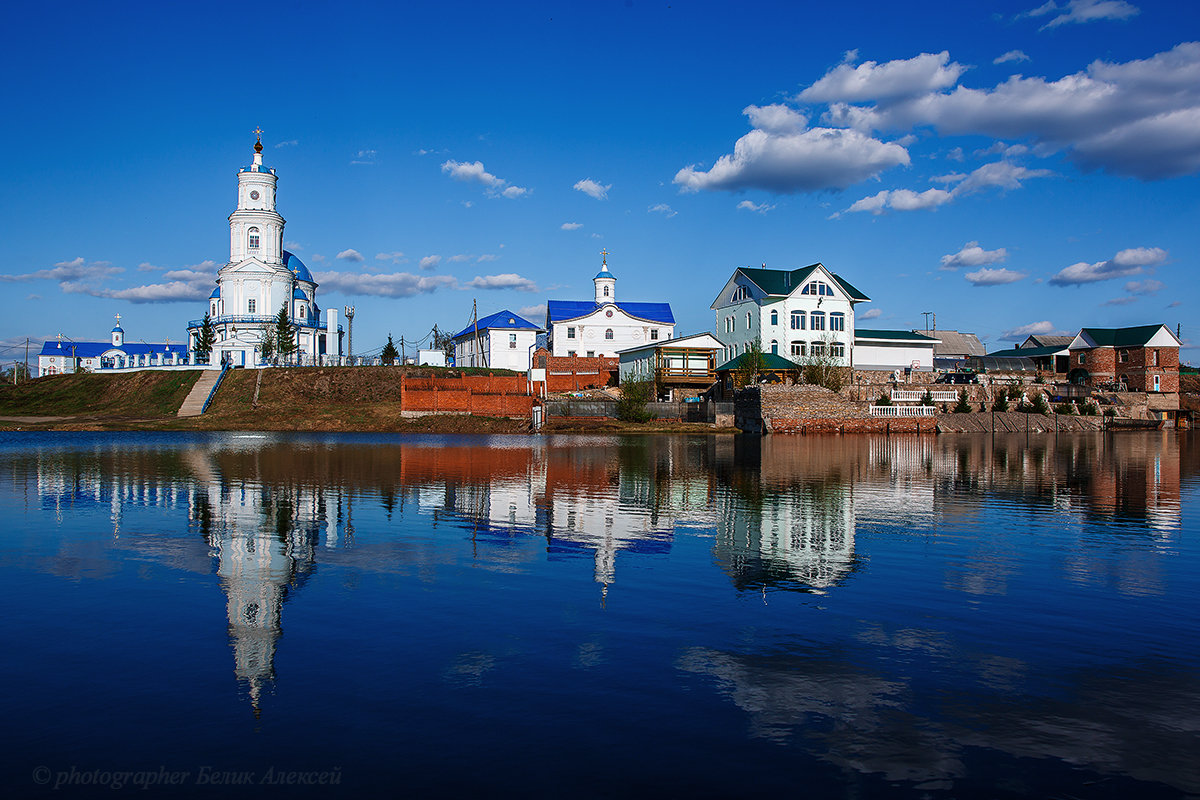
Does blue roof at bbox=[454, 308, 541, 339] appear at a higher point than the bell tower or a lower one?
lower

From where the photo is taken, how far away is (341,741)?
5965 millimetres

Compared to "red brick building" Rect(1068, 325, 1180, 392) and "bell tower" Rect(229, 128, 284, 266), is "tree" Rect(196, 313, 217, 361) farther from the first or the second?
"red brick building" Rect(1068, 325, 1180, 392)

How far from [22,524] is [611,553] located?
1165 centimetres

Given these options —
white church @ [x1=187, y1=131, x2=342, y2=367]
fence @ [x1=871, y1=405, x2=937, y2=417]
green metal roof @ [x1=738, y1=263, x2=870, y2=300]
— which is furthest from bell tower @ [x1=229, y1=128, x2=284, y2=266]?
fence @ [x1=871, y1=405, x2=937, y2=417]

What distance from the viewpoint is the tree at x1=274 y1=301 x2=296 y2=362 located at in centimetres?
7894

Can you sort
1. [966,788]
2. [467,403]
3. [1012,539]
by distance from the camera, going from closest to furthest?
1. [966,788]
2. [1012,539]
3. [467,403]

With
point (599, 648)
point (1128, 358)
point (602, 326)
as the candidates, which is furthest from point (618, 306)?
point (599, 648)

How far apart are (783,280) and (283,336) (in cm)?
4861

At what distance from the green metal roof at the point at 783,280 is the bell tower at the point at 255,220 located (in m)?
49.6

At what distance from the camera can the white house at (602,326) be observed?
76938mm

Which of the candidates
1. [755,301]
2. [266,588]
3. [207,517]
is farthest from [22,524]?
[755,301]

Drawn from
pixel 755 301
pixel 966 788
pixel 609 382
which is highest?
pixel 755 301

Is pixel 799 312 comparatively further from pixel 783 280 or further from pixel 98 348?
pixel 98 348

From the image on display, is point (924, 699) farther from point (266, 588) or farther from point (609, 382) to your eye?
point (609, 382)
